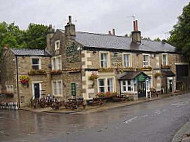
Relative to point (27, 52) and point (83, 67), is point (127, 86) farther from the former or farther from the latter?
point (27, 52)

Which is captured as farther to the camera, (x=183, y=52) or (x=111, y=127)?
(x=183, y=52)

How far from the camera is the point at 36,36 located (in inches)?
1854

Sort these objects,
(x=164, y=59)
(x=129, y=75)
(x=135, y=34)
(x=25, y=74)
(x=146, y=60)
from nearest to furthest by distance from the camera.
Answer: (x=129, y=75), (x=25, y=74), (x=146, y=60), (x=135, y=34), (x=164, y=59)

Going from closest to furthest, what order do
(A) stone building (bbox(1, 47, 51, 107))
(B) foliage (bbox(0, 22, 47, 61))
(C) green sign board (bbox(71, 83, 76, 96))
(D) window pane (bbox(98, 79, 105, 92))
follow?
1. (C) green sign board (bbox(71, 83, 76, 96))
2. (D) window pane (bbox(98, 79, 105, 92))
3. (A) stone building (bbox(1, 47, 51, 107))
4. (B) foliage (bbox(0, 22, 47, 61))

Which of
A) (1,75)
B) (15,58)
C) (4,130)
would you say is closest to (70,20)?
(15,58)

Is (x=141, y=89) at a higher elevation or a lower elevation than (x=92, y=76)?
lower

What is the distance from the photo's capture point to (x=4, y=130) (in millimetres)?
14555

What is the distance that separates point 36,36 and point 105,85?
24958 millimetres

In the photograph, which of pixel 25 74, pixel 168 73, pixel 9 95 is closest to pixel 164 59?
pixel 168 73

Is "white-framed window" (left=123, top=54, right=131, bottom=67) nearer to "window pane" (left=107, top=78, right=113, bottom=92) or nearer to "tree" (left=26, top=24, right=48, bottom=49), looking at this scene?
"window pane" (left=107, top=78, right=113, bottom=92)

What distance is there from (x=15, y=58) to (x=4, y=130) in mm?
14053

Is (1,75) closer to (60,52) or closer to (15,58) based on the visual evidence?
(15,58)

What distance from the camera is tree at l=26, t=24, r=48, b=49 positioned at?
46406 mm

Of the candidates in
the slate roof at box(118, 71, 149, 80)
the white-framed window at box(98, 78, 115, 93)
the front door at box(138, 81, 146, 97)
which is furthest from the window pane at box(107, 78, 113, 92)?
the front door at box(138, 81, 146, 97)
